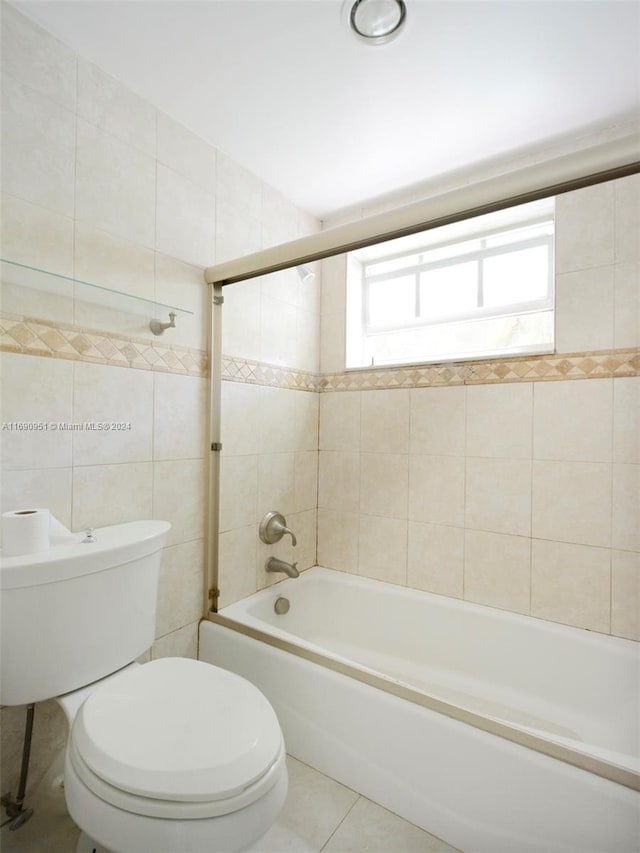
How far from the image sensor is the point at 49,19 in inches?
49.0

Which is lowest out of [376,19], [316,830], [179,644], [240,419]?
[316,830]

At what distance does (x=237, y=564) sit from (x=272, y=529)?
23cm

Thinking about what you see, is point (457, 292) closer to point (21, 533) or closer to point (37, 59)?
point (37, 59)

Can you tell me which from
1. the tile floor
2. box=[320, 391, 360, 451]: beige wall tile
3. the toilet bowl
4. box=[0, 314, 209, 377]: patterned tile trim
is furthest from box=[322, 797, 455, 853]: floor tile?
box=[0, 314, 209, 377]: patterned tile trim

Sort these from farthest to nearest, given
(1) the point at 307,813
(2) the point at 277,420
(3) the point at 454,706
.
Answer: (2) the point at 277,420 → (1) the point at 307,813 → (3) the point at 454,706

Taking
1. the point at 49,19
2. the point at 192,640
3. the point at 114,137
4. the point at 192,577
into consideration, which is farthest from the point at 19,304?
the point at 192,640

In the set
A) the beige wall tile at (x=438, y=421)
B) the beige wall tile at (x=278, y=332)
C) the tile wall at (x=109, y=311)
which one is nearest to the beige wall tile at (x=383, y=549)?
the beige wall tile at (x=438, y=421)

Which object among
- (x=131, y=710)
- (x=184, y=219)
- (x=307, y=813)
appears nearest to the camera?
(x=131, y=710)

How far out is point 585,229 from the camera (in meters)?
1.67

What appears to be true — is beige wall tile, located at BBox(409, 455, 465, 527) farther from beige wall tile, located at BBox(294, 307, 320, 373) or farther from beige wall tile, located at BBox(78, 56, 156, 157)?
beige wall tile, located at BBox(78, 56, 156, 157)

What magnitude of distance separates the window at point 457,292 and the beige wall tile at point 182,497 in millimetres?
1012

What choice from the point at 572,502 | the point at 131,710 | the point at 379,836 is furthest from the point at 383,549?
the point at 131,710

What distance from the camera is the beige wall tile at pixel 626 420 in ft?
5.14

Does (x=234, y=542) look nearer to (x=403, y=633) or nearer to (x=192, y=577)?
(x=192, y=577)
